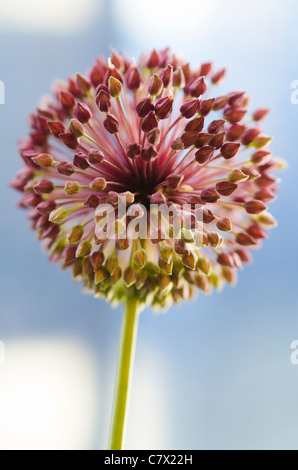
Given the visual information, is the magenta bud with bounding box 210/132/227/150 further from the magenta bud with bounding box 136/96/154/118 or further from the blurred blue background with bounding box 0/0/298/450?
the blurred blue background with bounding box 0/0/298/450

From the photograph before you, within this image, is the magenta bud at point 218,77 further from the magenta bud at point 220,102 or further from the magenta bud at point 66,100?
the magenta bud at point 66,100

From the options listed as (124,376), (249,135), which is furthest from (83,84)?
(124,376)

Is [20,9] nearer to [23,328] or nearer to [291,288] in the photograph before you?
[23,328]

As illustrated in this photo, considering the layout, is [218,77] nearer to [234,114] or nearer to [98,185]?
[234,114]

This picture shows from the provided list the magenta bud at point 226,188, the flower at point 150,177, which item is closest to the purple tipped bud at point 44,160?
the flower at point 150,177

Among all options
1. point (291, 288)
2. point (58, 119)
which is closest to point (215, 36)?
point (291, 288)

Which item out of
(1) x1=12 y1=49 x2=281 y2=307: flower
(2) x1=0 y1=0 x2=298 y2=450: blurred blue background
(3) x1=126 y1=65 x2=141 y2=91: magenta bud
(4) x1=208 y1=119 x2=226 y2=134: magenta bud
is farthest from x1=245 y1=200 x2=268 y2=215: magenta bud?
(2) x1=0 y1=0 x2=298 y2=450: blurred blue background
